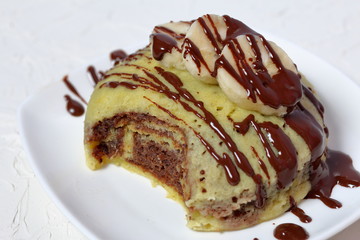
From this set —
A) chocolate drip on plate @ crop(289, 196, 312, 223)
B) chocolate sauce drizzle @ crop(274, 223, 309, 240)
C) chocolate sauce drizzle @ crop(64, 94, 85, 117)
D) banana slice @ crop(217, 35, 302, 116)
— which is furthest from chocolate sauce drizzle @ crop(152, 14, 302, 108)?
chocolate sauce drizzle @ crop(64, 94, 85, 117)

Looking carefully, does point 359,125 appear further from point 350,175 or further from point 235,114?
point 235,114

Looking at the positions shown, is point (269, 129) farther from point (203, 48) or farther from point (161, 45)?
point (161, 45)

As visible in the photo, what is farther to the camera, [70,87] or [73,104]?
[70,87]

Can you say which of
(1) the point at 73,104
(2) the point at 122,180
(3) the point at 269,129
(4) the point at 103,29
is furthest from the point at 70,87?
(3) the point at 269,129

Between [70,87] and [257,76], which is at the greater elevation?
[257,76]

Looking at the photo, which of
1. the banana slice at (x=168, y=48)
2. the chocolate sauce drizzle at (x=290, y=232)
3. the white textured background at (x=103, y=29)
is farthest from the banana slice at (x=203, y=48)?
the white textured background at (x=103, y=29)

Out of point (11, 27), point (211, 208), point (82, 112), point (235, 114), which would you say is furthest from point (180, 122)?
point (11, 27)
